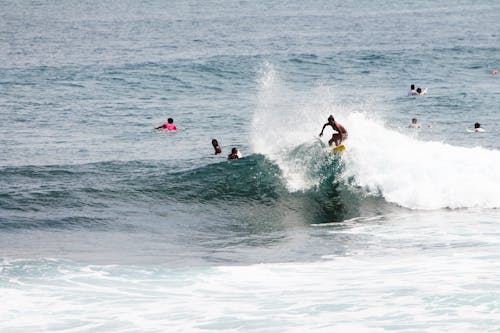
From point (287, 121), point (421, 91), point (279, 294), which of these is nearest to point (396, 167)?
point (287, 121)

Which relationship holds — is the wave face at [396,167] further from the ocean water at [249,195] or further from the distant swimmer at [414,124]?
the distant swimmer at [414,124]

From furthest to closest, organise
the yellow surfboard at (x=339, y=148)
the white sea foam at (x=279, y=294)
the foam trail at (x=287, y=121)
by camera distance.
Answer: the foam trail at (x=287, y=121)
the yellow surfboard at (x=339, y=148)
the white sea foam at (x=279, y=294)

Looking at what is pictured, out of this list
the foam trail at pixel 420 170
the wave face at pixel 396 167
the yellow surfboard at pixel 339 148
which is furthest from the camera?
the yellow surfboard at pixel 339 148

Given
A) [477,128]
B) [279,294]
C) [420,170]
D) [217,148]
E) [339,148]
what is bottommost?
[279,294]

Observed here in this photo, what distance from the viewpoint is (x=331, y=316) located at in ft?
47.8

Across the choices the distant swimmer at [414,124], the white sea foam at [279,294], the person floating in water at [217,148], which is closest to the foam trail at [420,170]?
the white sea foam at [279,294]

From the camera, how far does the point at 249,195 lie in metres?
25.4

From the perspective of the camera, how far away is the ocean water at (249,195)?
50.3ft

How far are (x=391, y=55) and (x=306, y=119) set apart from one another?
2196cm

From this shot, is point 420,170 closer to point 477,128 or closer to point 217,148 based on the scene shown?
point 217,148

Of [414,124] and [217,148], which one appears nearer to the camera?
[217,148]

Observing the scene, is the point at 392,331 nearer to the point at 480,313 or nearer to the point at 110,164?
the point at 480,313

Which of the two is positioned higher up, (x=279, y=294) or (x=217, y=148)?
(x=217, y=148)

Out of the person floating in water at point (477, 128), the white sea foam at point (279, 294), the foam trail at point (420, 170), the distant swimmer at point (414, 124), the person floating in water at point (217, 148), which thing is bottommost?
the white sea foam at point (279, 294)
